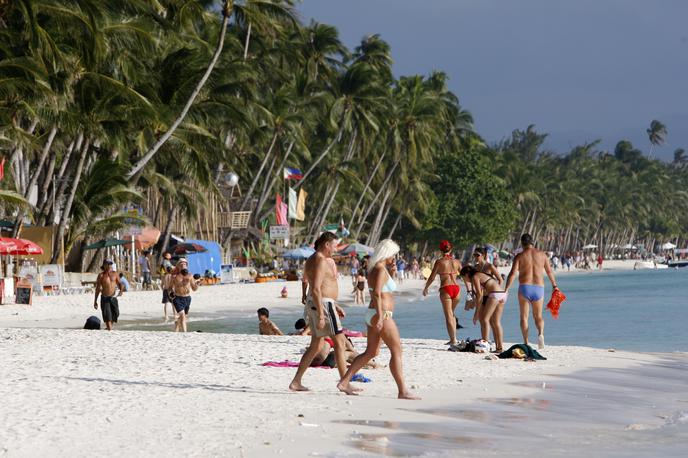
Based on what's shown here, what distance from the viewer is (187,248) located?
4316 cm

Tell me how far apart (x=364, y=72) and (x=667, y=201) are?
87764 mm

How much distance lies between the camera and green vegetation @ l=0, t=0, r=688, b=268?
99.2 feet

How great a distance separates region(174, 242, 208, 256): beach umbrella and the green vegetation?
1.81 metres

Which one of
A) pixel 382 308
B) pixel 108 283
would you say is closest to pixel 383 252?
pixel 382 308

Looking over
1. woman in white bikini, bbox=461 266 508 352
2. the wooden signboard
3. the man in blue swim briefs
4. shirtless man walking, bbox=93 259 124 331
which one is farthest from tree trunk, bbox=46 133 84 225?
the man in blue swim briefs

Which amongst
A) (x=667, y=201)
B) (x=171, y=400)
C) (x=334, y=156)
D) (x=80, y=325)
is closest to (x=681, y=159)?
(x=667, y=201)

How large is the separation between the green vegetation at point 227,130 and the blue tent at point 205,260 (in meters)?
1.24

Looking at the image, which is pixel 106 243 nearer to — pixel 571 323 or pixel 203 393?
pixel 571 323

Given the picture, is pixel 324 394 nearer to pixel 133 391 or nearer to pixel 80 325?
pixel 133 391

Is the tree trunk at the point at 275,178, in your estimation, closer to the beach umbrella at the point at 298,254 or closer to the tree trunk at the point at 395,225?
the beach umbrella at the point at 298,254

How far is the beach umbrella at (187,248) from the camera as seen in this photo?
4291cm

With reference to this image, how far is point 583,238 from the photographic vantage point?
128 meters

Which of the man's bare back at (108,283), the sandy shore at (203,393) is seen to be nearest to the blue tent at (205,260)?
the man's bare back at (108,283)

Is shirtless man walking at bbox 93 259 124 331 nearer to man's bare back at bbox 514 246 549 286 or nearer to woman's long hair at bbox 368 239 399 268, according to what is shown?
man's bare back at bbox 514 246 549 286
